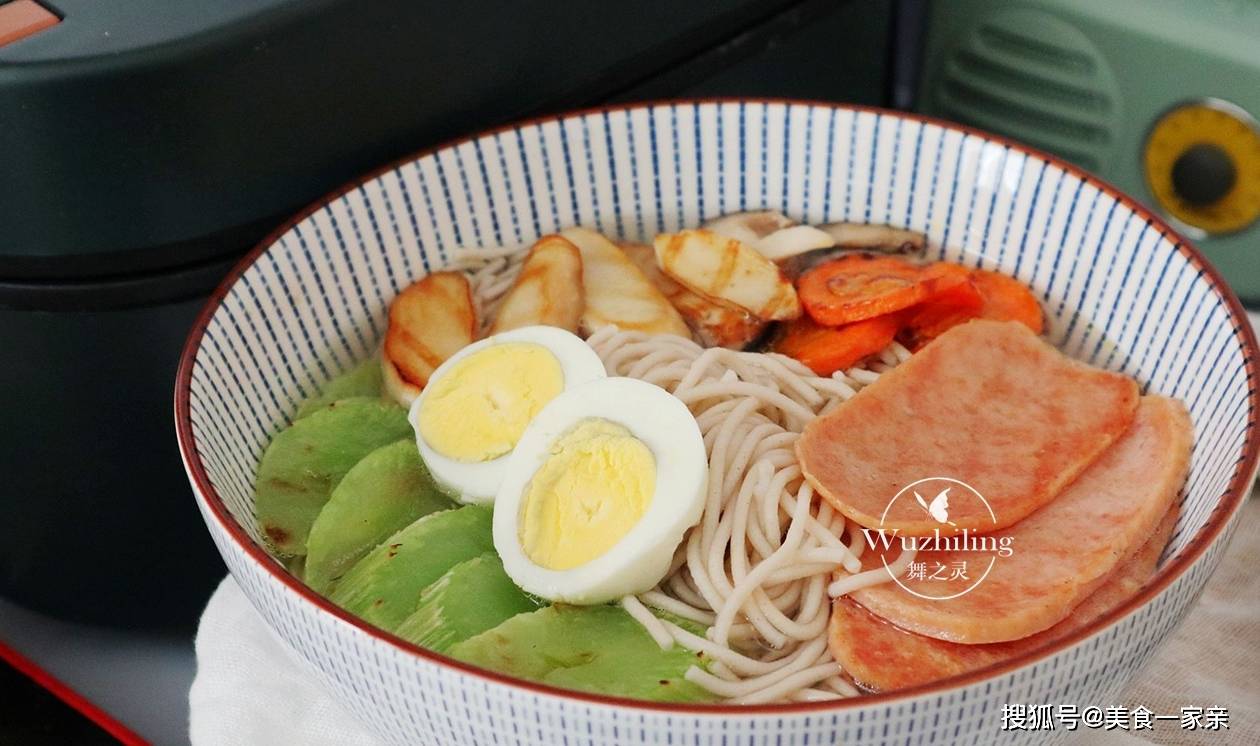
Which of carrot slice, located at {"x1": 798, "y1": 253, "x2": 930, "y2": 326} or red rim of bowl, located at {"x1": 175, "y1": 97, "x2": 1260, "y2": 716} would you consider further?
carrot slice, located at {"x1": 798, "y1": 253, "x2": 930, "y2": 326}

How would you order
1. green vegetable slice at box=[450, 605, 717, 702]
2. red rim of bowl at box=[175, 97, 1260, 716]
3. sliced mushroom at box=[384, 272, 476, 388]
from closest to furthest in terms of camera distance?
1. red rim of bowl at box=[175, 97, 1260, 716]
2. green vegetable slice at box=[450, 605, 717, 702]
3. sliced mushroom at box=[384, 272, 476, 388]

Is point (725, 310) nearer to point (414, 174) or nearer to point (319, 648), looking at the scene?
point (414, 174)

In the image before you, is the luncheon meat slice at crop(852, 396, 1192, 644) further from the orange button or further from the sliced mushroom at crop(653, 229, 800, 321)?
the orange button

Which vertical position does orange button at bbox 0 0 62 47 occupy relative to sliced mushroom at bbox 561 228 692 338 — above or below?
above

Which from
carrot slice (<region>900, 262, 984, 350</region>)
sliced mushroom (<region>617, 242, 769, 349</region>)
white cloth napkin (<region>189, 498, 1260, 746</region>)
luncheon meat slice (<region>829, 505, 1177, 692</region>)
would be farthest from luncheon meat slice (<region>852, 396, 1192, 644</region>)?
sliced mushroom (<region>617, 242, 769, 349</region>)

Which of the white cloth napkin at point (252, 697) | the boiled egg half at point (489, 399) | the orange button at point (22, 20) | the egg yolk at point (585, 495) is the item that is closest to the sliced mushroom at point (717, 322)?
the boiled egg half at point (489, 399)
